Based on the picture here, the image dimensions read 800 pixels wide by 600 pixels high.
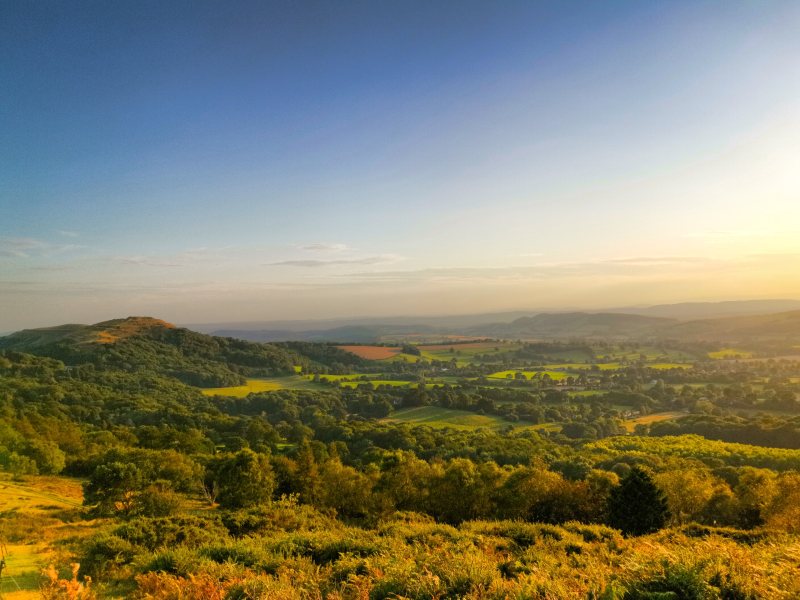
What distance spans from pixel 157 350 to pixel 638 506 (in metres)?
124

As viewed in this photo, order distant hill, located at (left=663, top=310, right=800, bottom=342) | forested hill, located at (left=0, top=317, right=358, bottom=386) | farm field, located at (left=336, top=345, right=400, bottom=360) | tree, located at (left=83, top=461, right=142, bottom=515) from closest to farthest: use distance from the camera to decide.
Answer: tree, located at (left=83, top=461, right=142, bottom=515) → forested hill, located at (left=0, top=317, right=358, bottom=386) → farm field, located at (left=336, top=345, right=400, bottom=360) → distant hill, located at (left=663, top=310, right=800, bottom=342)

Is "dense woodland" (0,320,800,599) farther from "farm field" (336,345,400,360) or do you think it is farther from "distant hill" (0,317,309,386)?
"farm field" (336,345,400,360)

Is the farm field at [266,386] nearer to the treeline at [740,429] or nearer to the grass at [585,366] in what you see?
the treeline at [740,429]

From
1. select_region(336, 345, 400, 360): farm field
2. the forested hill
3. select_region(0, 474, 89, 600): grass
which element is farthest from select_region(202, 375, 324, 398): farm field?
select_region(0, 474, 89, 600): grass

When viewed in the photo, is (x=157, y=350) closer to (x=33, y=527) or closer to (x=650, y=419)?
(x=33, y=527)

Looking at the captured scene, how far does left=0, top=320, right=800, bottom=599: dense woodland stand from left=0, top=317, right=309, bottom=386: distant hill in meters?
3.89

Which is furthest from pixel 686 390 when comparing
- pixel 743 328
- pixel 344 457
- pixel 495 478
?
pixel 743 328

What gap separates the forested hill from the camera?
107250 mm

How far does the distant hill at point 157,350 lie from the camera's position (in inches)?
4222

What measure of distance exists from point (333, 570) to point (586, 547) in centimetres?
853

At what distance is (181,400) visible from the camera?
81.7m

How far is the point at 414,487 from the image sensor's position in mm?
26484

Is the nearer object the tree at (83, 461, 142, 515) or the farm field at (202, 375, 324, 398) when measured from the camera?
the tree at (83, 461, 142, 515)

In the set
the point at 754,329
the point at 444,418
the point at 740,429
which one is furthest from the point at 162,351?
the point at 754,329
